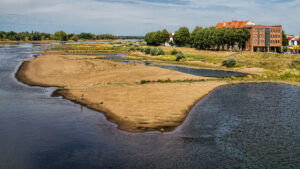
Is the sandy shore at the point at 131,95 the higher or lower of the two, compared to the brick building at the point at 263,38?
lower

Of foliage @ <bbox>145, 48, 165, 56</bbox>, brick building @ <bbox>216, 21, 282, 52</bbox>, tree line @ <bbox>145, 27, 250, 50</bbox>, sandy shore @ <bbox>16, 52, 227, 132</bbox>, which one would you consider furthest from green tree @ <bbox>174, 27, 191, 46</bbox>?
sandy shore @ <bbox>16, 52, 227, 132</bbox>

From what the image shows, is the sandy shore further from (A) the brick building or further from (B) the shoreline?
(A) the brick building

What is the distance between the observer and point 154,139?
29594 mm

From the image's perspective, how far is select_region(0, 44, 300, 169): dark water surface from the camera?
24.9m

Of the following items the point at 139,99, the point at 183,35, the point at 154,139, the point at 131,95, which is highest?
the point at 183,35

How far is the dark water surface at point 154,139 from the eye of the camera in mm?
24859

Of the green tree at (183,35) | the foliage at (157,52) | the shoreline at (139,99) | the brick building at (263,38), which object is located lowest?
the shoreline at (139,99)

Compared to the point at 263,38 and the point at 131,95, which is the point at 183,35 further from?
the point at 131,95

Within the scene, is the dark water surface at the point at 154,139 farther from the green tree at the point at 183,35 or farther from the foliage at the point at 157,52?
the green tree at the point at 183,35

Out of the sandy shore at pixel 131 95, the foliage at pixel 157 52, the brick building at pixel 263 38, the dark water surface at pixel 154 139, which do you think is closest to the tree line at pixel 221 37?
the brick building at pixel 263 38

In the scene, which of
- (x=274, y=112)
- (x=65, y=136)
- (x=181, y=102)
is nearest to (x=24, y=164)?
(x=65, y=136)

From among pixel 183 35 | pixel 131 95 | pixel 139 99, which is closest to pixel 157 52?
pixel 183 35

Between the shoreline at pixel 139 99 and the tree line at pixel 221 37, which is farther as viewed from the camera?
the tree line at pixel 221 37

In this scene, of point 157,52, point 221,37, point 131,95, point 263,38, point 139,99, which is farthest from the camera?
point 157,52
